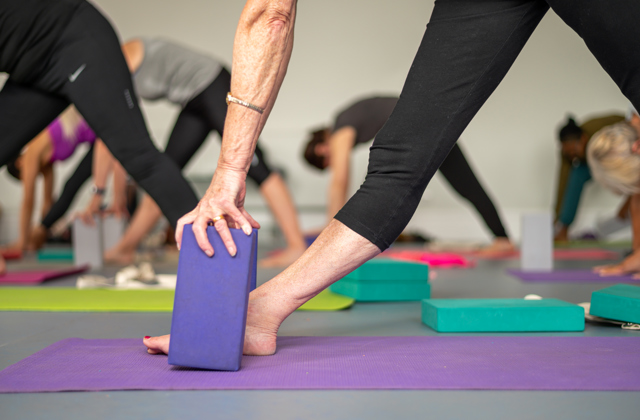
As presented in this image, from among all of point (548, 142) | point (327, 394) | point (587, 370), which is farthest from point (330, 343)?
point (548, 142)

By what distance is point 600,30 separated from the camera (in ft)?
3.52

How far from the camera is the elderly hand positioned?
3.45 ft

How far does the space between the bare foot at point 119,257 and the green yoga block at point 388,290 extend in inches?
84.9

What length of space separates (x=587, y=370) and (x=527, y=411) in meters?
0.28

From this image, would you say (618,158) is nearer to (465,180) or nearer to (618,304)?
(465,180)

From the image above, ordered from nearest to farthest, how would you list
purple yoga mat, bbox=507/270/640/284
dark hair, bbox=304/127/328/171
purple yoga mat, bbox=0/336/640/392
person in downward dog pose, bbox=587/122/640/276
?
purple yoga mat, bbox=0/336/640/392
purple yoga mat, bbox=507/270/640/284
person in downward dog pose, bbox=587/122/640/276
dark hair, bbox=304/127/328/171

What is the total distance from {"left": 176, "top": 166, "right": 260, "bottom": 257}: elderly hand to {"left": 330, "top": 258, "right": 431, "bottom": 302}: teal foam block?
3.05ft

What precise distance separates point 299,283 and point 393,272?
0.92 metres

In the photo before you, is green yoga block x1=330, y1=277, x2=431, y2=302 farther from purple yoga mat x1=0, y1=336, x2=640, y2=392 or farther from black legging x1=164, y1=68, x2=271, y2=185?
black legging x1=164, y1=68, x2=271, y2=185

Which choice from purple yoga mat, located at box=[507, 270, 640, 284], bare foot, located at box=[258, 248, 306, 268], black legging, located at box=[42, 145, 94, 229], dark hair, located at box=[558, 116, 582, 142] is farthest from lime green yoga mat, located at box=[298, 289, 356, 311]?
dark hair, located at box=[558, 116, 582, 142]

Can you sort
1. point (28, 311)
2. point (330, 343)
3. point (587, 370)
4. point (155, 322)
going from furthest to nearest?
1. point (28, 311)
2. point (155, 322)
3. point (330, 343)
4. point (587, 370)

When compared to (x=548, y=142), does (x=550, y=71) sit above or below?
above

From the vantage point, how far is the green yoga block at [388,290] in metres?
2.04

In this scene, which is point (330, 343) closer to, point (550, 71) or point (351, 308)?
point (351, 308)
